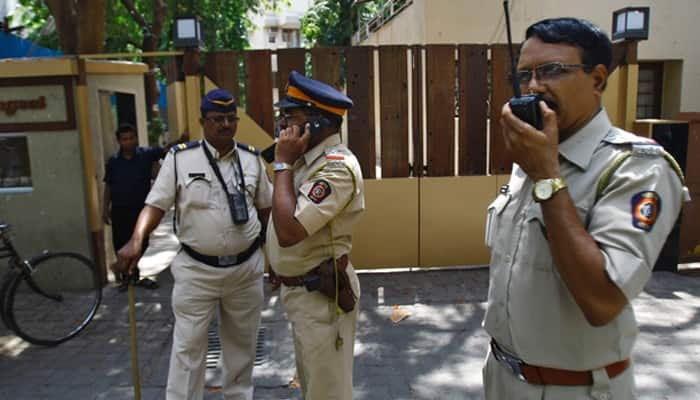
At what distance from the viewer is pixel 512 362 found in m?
1.68

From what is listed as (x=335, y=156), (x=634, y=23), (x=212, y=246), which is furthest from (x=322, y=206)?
(x=634, y=23)

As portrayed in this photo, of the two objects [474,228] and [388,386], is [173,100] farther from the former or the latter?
[388,386]

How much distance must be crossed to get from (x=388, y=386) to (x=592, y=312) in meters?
2.56

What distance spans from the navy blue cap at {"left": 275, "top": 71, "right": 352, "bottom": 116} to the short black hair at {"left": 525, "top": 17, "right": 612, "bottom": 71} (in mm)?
1205

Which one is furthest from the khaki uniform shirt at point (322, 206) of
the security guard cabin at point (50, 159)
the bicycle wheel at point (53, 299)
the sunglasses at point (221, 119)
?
the security guard cabin at point (50, 159)

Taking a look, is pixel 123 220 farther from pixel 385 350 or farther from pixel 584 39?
pixel 584 39

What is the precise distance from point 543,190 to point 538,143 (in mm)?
118

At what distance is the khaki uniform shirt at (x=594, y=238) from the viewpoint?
137 centimetres

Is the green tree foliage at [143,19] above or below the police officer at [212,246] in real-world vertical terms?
above

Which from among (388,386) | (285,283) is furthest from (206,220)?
(388,386)

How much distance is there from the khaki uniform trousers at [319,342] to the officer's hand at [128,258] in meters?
0.91

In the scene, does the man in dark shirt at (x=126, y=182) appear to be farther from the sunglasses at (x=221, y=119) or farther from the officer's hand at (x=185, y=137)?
the sunglasses at (x=221, y=119)

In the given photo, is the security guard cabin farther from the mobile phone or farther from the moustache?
the moustache

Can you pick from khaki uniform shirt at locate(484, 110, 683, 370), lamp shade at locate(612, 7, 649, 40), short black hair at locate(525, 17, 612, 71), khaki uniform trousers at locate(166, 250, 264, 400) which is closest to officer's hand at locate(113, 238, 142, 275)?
khaki uniform trousers at locate(166, 250, 264, 400)
